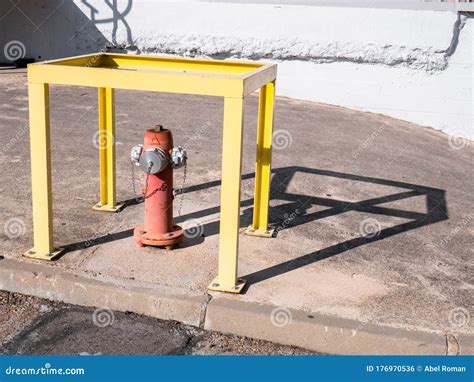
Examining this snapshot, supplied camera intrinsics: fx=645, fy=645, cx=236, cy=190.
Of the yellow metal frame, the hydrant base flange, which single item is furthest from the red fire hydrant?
the yellow metal frame

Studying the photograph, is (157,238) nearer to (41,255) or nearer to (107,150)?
(41,255)

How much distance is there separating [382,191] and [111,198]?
8.98 feet

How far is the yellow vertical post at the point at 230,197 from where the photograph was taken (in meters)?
3.82

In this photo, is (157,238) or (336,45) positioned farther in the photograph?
(336,45)

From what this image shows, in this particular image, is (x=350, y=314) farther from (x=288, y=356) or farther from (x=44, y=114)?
(x=44, y=114)

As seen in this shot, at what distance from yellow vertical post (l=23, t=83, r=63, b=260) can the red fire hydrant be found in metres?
0.61

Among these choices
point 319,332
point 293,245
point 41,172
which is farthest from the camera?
point 293,245

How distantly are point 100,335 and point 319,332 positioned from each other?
4.16 ft

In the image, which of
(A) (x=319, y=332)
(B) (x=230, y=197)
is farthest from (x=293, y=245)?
(A) (x=319, y=332)

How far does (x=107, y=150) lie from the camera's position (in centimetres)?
531

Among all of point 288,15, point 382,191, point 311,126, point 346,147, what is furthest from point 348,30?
point 382,191

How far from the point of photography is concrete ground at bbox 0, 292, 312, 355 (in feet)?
11.8

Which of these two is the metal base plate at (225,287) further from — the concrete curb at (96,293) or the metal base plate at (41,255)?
the metal base plate at (41,255)

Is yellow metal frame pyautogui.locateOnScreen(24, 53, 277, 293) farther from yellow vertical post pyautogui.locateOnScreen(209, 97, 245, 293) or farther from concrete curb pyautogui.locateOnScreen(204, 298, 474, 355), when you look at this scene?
concrete curb pyautogui.locateOnScreen(204, 298, 474, 355)
